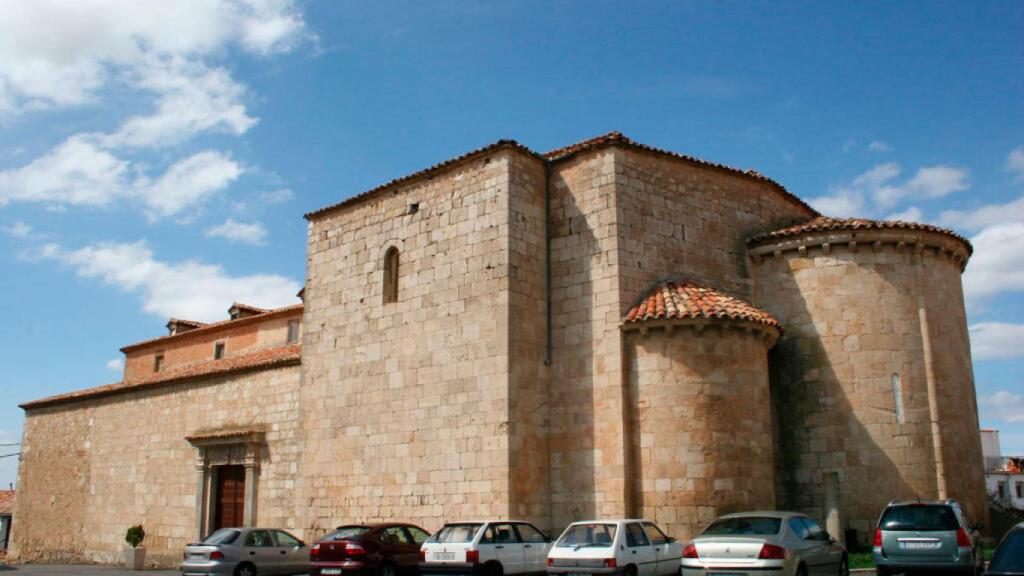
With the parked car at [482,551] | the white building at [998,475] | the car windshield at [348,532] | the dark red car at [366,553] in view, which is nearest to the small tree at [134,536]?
the dark red car at [366,553]

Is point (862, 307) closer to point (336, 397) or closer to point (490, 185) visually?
point (490, 185)

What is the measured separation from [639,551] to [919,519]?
406 cm

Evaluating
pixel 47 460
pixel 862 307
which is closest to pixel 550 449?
pixel 862 307

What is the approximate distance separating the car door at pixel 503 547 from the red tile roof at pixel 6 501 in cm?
3872

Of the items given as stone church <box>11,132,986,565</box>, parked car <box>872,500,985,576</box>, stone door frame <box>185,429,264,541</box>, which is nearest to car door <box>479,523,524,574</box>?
stone church <box>11,132,986,565</box>

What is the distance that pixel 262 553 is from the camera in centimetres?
1672

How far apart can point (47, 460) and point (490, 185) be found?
65.3ft

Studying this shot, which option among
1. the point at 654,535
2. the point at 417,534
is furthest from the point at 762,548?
the point at 417,534

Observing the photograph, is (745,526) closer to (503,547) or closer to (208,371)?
(503,547)

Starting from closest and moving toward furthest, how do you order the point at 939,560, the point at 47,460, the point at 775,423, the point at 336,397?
the point at 939,560 < the point at 775,423 < the point at 336,397 < the point at 47,460

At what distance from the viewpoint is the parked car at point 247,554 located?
52.8ft

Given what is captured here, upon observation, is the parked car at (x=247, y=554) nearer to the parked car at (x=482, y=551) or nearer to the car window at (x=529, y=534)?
the parked car at (x=482, y=551)

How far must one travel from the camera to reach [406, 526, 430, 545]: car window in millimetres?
15414

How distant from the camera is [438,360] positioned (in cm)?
1798
